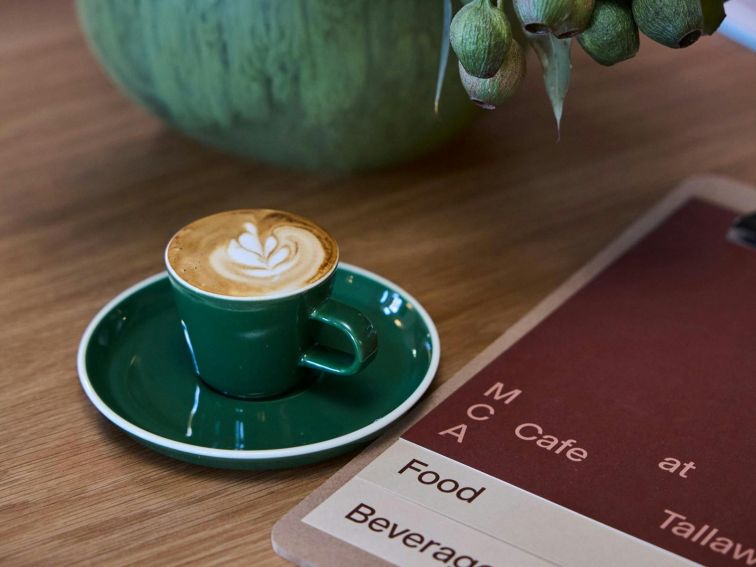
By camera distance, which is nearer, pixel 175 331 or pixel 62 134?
pixel 175 331

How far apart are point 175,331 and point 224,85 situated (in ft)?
0.57

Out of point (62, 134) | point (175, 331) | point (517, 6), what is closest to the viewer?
point (517, 6)

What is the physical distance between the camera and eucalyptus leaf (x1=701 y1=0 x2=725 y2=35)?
21.3 inches

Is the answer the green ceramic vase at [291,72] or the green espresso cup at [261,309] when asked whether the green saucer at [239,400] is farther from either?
the green ceramic vase at [291,72]

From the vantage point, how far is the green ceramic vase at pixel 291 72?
2.13 ft

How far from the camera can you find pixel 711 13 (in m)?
0.55

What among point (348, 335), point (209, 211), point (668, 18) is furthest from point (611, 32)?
point (209, 211)

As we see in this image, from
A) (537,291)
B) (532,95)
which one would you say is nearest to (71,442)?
(537,291)

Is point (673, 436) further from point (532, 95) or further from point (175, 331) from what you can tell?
point (532, 95)

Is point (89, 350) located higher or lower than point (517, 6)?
lower

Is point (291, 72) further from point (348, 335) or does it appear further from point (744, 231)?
point (744, 231)

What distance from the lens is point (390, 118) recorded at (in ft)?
2.28

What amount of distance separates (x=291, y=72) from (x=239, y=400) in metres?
0.22

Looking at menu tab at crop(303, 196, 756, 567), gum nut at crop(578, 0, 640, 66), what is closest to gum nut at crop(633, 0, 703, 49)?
gum nut at crop(578, 0, 640, 66)
